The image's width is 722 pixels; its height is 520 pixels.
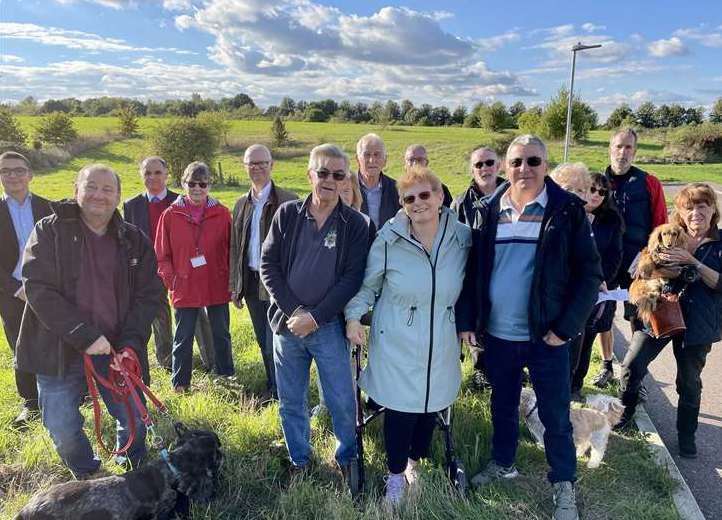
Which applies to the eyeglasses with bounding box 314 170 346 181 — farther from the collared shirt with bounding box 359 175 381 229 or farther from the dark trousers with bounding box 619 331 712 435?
the dark trousers with bounding box 619 331 712 435

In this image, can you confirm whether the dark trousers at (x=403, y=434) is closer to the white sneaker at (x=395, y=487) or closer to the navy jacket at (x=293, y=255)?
the white sneaker at (x=395, y=487)

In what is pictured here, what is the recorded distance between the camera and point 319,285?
311 cm

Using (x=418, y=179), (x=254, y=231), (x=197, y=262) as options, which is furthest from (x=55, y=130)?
(x=418, y=179)

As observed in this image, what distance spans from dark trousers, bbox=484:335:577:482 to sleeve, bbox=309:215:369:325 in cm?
99

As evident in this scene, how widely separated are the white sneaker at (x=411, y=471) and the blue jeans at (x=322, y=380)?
0.40 meters

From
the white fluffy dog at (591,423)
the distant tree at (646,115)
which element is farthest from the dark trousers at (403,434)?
the distant tree at (646,115)

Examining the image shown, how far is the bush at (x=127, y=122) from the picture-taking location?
5012 centimetres

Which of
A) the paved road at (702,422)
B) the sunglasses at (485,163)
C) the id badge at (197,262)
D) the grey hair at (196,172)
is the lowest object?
the paved road at (702,422)

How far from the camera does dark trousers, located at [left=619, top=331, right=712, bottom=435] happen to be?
3746 mm

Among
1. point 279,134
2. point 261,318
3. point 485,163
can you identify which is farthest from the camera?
point 279,134

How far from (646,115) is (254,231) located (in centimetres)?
7755

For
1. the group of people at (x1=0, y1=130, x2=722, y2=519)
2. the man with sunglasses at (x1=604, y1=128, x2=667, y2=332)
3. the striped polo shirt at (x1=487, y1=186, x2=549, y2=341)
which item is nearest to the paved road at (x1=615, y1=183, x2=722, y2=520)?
the group of people at (x1=0, y1=130, x2=722, y2=519)

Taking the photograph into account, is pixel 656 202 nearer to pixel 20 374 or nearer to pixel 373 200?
pixel 373 200

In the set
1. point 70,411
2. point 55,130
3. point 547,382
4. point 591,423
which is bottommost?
point 591,423
